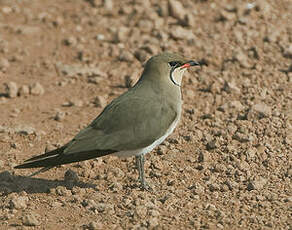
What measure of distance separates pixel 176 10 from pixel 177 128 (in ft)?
10.6

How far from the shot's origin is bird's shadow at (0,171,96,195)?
6.12 m

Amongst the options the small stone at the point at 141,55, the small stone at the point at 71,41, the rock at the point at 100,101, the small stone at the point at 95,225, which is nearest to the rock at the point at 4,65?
the small stone at the point at 71,41

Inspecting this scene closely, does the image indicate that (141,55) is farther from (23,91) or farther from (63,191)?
(63,191)

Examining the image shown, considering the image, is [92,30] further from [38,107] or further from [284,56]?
[284,56]

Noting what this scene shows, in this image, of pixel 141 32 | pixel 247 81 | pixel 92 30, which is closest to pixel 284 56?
pixel 247 81

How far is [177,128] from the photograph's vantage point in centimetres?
727

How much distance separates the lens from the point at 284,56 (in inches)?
341

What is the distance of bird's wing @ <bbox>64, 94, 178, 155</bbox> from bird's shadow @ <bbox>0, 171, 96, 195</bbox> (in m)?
0.55

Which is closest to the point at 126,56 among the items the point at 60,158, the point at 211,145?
the point at 211,145

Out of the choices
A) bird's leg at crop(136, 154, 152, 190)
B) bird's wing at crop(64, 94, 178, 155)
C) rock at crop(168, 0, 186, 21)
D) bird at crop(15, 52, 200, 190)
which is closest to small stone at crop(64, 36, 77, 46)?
rock at crop(168, 0, 186, 21)

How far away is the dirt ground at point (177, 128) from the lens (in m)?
5.62

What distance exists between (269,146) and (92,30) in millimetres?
4434

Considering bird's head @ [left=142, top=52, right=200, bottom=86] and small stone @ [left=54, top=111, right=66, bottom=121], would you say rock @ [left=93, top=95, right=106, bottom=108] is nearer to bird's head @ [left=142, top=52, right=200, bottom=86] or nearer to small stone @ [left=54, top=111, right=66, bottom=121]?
small stone @ [left=54, top=111, right=66, bottom=121]

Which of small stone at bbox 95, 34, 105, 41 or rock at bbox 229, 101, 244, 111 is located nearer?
rock at bbox 229, 101, 244, 111
